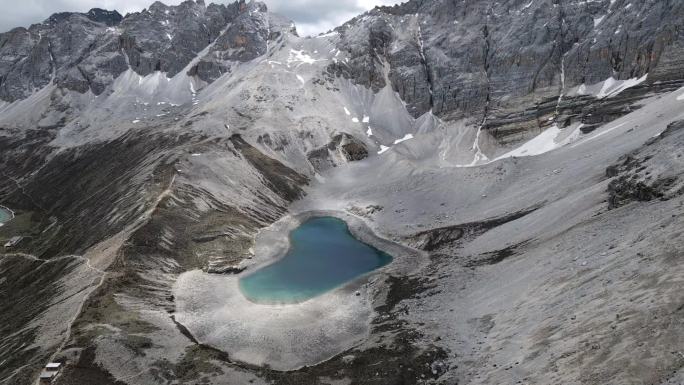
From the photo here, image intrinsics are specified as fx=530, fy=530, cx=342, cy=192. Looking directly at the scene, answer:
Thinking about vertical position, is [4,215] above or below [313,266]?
above

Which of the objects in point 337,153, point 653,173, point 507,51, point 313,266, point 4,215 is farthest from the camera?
point 507,51

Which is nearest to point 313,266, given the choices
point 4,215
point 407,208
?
point 407,208

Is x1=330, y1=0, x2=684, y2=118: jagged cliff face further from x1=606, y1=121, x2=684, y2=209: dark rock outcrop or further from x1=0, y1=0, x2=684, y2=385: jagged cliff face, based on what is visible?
x1=606, y1=121, x2=684, y2=209: dark rock outcrop

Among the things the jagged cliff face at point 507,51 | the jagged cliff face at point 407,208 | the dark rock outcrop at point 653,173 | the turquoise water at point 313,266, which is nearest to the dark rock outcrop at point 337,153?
the jagged cliff face at point 407,208

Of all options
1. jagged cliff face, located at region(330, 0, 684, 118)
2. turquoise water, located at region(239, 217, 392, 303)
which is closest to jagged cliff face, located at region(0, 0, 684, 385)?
jagged cliff face, located at region(330, 0, 684, 118)

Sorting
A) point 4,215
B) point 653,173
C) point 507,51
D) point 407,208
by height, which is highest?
point 507,51

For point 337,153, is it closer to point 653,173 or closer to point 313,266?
point 313,266

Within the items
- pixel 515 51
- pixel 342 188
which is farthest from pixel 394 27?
pixel 342 188
